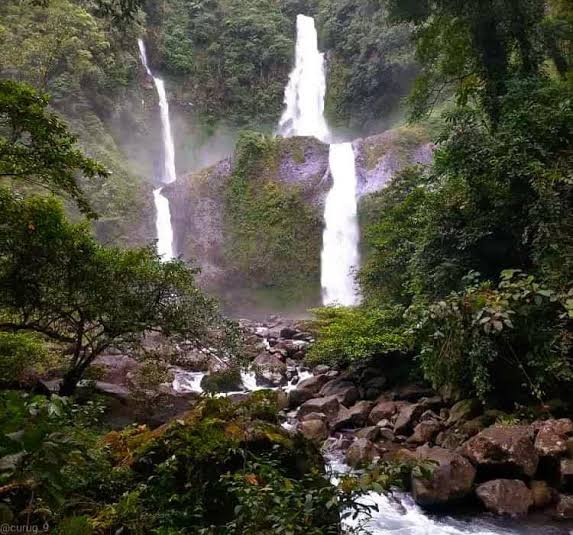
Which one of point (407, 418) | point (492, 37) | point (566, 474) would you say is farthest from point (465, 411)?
point (492, 37)

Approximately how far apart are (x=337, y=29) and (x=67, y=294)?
32.0 m

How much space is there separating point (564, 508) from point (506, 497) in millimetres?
591

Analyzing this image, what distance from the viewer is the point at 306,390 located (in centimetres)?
1125

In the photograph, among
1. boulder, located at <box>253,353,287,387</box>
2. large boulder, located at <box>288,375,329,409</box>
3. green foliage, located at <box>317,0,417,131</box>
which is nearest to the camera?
large boulder, located at <box>288,375,329,409</box>

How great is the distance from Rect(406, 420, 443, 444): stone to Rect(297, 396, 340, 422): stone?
1965 millimetres

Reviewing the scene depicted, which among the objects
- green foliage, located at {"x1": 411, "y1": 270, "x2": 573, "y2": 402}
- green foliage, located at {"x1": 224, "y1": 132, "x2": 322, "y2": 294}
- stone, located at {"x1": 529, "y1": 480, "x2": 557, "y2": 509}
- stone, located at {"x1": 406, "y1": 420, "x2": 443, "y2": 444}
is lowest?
stone, located at {"x1": 529, "y1": 480, "x2": 557, "y2": 509}

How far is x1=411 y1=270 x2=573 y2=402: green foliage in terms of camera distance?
11.1 feet

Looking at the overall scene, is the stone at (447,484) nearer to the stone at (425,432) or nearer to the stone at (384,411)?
the stone at (425,432)

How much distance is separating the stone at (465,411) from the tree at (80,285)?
4.08 metres

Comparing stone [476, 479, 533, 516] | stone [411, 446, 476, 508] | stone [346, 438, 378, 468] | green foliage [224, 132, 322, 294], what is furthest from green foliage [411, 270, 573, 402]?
green foliage [224, 132, 322, 294]

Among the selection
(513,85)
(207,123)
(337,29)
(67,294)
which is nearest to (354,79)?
(337,29)

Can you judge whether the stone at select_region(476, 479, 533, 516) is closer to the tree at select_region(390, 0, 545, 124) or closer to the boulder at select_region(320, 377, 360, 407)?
the boulder at select_region(320, 377, 360, 407)

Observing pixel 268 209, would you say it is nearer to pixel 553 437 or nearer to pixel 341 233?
pixel 341 233

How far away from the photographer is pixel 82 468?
3.72 metres
